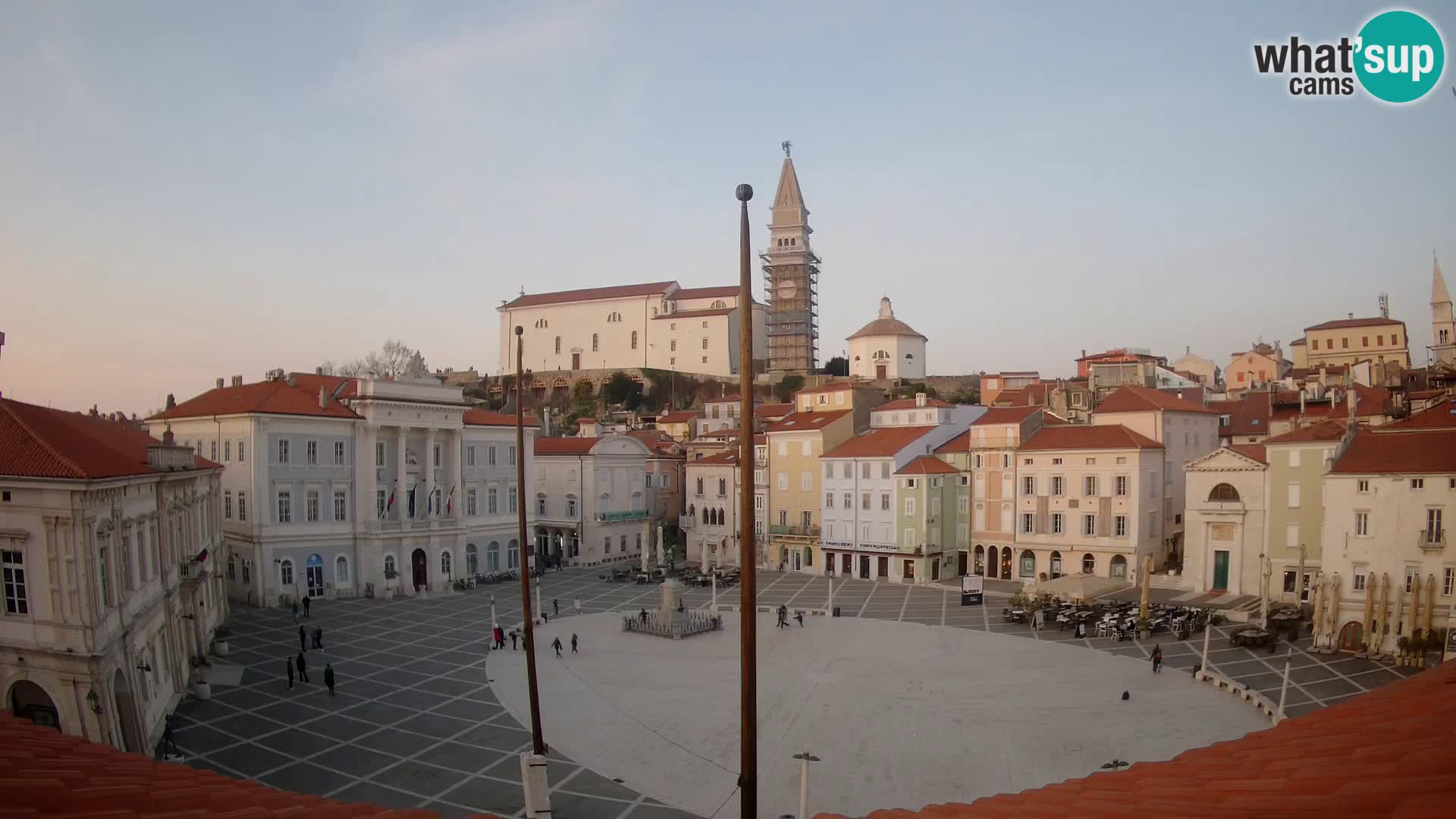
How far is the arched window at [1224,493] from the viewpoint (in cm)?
4847

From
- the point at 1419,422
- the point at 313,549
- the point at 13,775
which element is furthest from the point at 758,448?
the point at 13,775

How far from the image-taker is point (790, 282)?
126 m

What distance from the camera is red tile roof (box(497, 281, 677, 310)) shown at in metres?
134

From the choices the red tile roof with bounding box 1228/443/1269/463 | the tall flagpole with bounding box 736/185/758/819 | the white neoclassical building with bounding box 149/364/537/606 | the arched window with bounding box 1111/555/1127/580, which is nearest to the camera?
the tall flagpole with bounding box 736/185/758/819

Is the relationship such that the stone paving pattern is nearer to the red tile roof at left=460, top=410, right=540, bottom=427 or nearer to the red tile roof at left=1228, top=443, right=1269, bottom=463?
the red tile roof at left=460, top=410, right=540, bottom=427

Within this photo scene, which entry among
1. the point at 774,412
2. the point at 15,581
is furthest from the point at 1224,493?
the point at 15,581

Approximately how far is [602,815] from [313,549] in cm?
3560

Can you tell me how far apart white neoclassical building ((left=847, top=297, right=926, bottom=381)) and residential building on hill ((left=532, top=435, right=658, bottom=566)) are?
164 feet

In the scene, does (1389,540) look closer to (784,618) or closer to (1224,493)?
(1224,493)

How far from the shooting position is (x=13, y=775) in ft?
25.8

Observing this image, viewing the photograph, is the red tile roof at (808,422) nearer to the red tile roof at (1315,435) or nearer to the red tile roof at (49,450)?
the red tile roof at (1315,435)

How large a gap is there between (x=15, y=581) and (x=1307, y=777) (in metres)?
24.6

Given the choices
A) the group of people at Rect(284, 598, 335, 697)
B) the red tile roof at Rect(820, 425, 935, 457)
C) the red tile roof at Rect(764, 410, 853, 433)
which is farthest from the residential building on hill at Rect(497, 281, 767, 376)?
the group of people at Rect(284, 598, 335, 697)

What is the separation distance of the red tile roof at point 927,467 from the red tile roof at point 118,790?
5099cm
